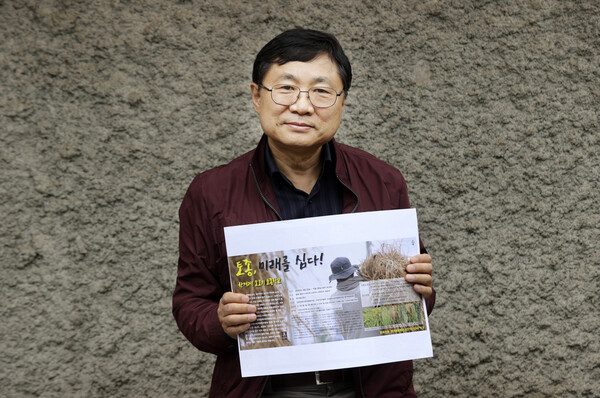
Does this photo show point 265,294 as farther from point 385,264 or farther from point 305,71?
point 305,71

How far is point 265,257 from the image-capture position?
137 cm

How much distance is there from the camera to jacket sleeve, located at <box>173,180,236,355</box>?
148cm

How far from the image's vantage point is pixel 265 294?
1.38m

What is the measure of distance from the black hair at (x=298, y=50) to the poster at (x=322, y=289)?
382 millimetres

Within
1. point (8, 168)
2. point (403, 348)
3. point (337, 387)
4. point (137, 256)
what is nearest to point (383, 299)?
point (403, 348)

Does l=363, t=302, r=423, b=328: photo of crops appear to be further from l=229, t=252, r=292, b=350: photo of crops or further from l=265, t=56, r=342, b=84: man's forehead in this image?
l=265, t=56, r=342, b=84: man's forehead

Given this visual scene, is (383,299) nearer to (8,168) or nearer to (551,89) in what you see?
(551,89)

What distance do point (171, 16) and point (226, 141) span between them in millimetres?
467

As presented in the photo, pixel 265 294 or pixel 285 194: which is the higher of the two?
pixel 285 194

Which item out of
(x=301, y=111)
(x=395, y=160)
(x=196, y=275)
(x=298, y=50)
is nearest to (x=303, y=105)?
(x=301, y=111)

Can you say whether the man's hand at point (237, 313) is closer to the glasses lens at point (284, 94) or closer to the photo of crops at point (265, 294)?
the photo of crops at point (265, 294)

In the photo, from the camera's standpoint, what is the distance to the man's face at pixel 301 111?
4.81ft

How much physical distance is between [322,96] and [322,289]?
45 cm

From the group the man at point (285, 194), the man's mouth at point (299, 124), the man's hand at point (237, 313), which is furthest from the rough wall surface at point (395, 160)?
the man's hand at point (237, 313)
